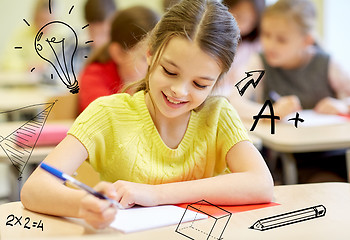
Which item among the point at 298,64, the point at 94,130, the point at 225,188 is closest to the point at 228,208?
the point at 225,188

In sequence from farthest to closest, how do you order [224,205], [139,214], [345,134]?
[345,134] < [224,205] < [139,214]

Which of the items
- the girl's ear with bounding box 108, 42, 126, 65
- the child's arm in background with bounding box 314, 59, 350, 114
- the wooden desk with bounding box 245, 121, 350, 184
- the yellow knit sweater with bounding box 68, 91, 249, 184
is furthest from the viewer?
the child's arm in background with bounding box 314, 59, 350, 114

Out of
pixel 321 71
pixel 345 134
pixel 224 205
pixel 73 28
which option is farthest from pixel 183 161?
pixel 321 71

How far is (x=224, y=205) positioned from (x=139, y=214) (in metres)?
0.16

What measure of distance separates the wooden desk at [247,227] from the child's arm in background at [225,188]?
1.5 inches

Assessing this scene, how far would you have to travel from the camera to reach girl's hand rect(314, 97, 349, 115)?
6.49ft

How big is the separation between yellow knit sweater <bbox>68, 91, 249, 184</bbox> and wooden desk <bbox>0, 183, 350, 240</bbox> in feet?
0.45

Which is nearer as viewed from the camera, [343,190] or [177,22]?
[177,22]

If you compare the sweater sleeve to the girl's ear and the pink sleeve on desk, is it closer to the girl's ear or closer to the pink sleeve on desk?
the pink sleeve on desk

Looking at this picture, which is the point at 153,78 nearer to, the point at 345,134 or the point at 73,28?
the point at 73,28

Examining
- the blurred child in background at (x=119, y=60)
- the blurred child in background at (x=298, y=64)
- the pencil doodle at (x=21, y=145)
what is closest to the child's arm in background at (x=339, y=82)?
the blurred child in background at (x=298, y=64)

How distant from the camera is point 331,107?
2.00 metres

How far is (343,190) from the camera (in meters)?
1.00

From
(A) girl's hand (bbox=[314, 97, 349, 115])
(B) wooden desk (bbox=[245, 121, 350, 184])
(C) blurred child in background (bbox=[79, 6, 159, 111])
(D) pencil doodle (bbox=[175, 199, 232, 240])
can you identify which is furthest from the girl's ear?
(A) girl's hand (bbox=[314, 97, 349, 115])
